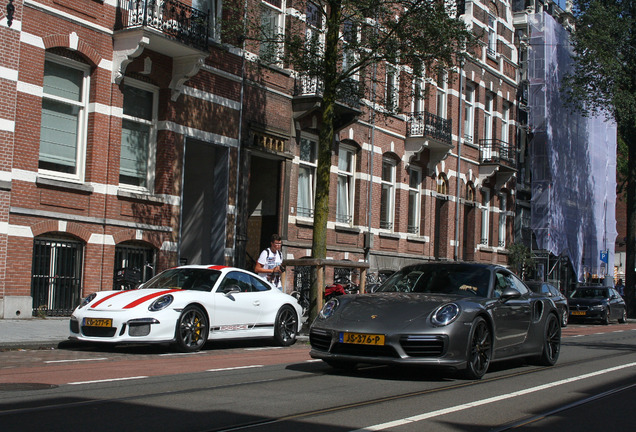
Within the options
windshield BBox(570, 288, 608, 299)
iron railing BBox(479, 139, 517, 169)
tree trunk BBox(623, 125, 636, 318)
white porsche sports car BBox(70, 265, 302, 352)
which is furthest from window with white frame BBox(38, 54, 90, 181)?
tree trunk BBox(623, 125, 636, 318)

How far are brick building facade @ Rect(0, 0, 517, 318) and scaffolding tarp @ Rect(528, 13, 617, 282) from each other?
12.2 m

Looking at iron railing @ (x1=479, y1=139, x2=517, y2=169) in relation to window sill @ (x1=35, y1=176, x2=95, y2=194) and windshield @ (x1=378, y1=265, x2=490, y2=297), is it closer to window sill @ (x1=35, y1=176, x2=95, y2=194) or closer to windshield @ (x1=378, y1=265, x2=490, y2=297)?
window sill @ (x1=35, y1=176, x2=95, y2=194)

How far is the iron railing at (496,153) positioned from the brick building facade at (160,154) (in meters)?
6.66

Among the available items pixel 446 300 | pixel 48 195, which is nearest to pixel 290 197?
pixel 48 195

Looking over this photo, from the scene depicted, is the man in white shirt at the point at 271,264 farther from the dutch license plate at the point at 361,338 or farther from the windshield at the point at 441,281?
the dutch license plate at the point at 361,338

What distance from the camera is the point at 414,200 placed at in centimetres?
3300

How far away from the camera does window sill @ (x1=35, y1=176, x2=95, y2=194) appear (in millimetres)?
17344

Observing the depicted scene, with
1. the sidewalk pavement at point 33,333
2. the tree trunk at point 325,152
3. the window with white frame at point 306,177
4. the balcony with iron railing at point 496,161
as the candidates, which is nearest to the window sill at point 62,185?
the sidewalk pavement at point 33,333

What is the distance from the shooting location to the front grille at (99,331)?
11.6 meters

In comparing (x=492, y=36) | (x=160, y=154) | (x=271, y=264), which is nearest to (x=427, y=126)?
(x=492, y=36)

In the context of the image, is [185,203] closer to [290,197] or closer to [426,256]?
[290,197]

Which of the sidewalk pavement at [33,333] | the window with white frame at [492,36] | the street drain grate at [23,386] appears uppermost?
the window with white frame at [492,36]

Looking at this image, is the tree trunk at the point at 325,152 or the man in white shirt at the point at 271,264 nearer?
the man in white shirt at the point at 271,264

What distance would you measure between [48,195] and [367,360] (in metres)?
11.3
